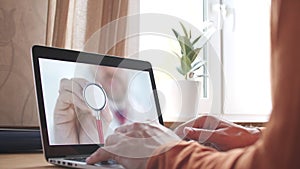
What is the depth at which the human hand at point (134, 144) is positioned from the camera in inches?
24.1

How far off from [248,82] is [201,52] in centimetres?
49

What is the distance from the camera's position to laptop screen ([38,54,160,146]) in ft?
2.75

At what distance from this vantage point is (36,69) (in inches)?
33.4

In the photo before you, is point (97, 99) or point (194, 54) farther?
point (194, 54)

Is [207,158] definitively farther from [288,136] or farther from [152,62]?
[152,62]

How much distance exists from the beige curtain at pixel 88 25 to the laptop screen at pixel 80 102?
24 centimetres

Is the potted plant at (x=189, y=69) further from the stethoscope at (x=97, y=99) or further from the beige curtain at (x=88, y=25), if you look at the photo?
the stethoscope at (x=97, y=99)

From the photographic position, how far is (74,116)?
34.0 inches

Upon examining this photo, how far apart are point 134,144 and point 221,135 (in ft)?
0.75

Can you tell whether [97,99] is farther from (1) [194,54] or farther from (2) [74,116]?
(1) [194,54]

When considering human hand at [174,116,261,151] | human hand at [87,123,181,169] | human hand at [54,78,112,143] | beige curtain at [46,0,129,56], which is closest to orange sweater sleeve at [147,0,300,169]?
human hand at [87,123,181,169]

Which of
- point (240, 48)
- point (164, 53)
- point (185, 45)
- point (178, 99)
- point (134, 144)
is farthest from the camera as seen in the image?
point (240, 48)

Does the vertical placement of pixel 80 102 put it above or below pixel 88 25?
below

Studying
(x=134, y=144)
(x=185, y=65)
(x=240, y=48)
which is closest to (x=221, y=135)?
(x=134, y=144)
